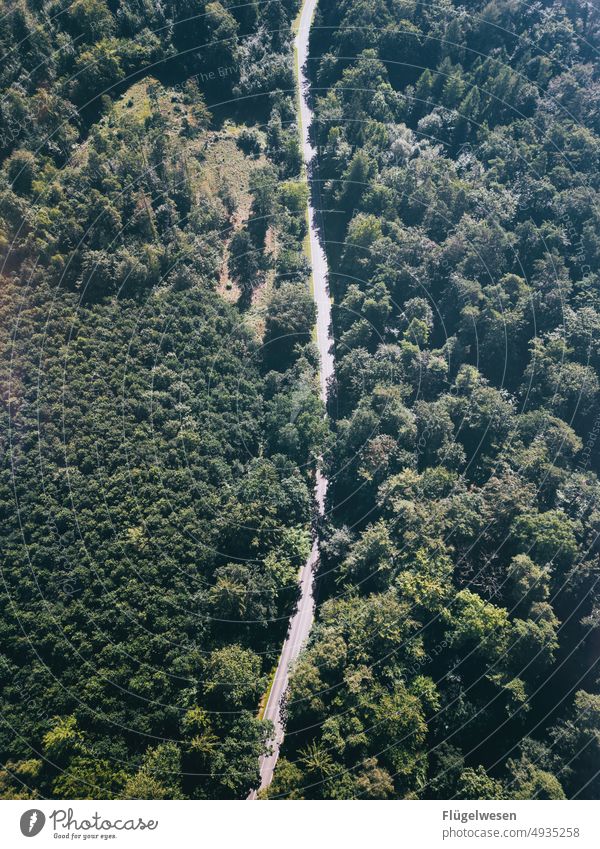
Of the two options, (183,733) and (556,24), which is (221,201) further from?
(183,733)

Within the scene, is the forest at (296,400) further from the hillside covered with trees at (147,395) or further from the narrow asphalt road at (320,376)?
the narrow asphalt road at (320,376)

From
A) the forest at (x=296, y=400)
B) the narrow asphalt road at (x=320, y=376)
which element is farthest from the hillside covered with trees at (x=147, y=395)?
the narrow asphalt road at (x=320, y=376)

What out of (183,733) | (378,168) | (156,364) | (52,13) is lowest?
→ (183,733)

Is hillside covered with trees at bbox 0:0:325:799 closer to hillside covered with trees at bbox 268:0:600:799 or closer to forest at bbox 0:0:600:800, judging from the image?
forest at bbox 0:0:600:800

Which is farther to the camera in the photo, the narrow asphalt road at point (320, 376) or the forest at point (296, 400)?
the narrow asphalt road at point (320, 376)

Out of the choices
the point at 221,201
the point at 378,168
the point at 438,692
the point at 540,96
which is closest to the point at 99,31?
the point at 221,201

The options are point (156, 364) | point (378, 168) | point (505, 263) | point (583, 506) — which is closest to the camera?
point (583, 506)

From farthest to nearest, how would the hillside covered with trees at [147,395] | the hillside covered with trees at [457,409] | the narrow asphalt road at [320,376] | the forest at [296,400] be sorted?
the narrow asphalt road at [320,376]
the hillside covered with trees at [457,409]
the forest at [296,400]
the hillside covered with trees at [147,395]
